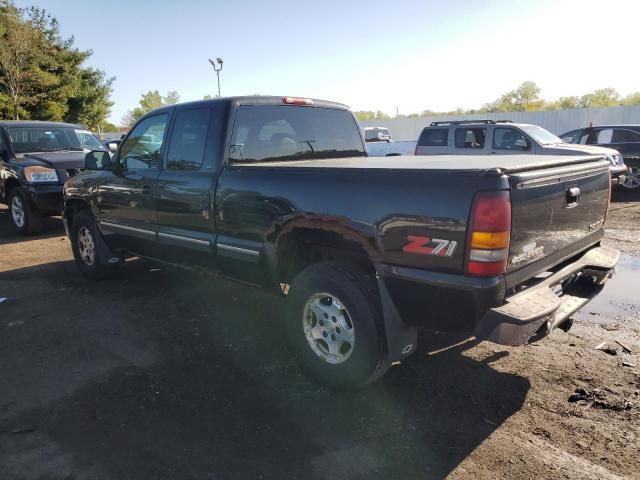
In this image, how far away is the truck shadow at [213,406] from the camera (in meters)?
2.66

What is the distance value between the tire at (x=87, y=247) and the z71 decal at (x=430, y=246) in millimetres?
4212

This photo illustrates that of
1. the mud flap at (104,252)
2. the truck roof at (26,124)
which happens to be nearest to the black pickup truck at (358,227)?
the mud flap at (104,252)

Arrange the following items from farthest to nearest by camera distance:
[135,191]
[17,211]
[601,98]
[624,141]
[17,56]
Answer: [601,98], [17,56], [624,141], [17,211], [135,191]

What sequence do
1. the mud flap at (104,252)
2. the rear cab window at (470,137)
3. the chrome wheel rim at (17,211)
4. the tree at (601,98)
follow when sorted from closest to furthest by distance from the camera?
the mud flap at (104,252), the chrome wheel rim at (17,211), the rear cab window at (470,137), the tree at (601,98)

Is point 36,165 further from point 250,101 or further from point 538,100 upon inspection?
point 538,100

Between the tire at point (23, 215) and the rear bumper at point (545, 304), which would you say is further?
the tire at point (23, 215)

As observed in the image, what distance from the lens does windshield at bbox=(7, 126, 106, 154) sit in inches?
360

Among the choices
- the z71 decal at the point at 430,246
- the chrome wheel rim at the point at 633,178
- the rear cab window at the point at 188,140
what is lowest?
the chrome wheel rim at the point at 633,178

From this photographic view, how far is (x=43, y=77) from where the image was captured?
97.6 ft

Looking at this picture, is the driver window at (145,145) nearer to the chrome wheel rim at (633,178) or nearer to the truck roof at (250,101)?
the truck roof at (250,101)

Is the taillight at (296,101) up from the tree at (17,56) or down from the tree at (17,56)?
down

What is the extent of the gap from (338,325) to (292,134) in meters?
1.99

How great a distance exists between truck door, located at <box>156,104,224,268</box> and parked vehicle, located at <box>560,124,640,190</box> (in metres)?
11.7

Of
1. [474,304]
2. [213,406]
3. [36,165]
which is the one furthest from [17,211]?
[474,304]
